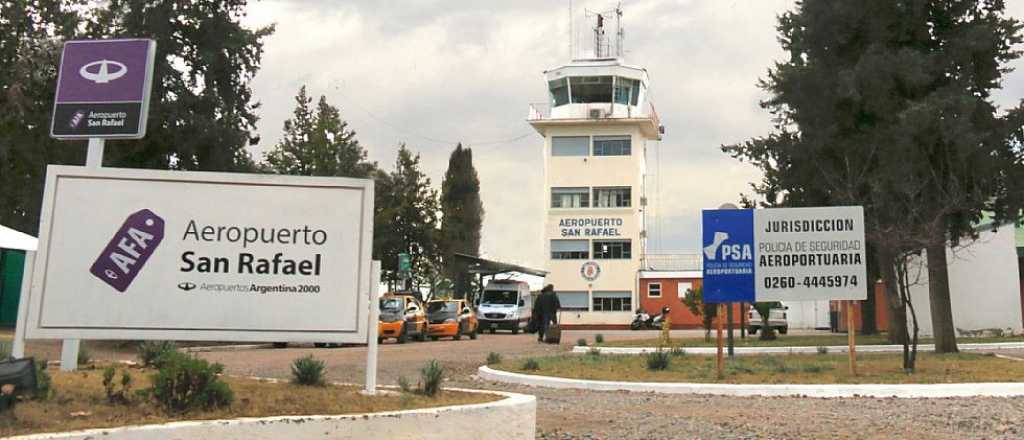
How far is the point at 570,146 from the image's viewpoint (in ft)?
192

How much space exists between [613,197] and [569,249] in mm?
4399

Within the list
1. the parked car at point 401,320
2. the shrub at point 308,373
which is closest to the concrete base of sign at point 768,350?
the parked car at point 401,320

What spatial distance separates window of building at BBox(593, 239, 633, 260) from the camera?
5691 centimetres

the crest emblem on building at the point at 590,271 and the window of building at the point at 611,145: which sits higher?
the window of building at the point at 611,145

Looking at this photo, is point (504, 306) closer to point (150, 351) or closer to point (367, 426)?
point (150, 351)

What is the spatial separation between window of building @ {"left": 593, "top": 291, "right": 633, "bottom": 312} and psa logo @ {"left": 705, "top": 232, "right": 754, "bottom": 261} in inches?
1660

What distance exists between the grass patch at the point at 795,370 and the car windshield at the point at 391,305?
11457 millimetres

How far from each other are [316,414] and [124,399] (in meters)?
1.40

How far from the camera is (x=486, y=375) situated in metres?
14.5

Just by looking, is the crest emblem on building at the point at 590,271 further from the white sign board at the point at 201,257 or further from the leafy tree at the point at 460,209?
the white sign board at the point at 201,257

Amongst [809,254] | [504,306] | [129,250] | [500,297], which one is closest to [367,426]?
[129,250]

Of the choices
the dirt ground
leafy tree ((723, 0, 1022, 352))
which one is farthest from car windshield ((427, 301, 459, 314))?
the dirt ground

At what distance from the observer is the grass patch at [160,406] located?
18.7 feet

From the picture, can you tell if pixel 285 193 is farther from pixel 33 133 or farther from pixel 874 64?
pixel 33 133
